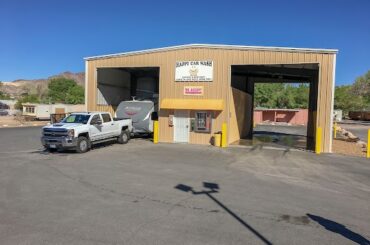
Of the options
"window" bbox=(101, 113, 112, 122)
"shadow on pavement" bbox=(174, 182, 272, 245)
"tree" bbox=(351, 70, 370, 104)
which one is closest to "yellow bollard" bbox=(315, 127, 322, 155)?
"shadow on pavement" bbox=(174, 182, 272, 245)

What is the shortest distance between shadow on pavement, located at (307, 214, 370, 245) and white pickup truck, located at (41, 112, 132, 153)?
11878mm

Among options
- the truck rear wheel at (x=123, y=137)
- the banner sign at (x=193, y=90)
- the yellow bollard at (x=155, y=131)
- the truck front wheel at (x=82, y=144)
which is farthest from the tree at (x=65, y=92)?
the truck front wheel at (x=82, y=144)

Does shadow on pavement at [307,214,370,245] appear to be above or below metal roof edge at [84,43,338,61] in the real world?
below

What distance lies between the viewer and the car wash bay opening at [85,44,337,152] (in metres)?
18.7

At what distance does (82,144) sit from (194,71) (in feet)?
26.9

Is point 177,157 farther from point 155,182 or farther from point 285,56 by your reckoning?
point 285,56

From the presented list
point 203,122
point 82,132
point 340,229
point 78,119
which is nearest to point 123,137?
point 78,119

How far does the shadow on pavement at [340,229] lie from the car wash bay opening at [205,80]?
1238 cm

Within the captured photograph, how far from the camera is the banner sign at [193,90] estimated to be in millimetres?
21391

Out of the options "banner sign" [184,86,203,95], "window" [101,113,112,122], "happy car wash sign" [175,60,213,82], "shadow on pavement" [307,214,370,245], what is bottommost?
"shadow on pavement" [307,214,370,245]

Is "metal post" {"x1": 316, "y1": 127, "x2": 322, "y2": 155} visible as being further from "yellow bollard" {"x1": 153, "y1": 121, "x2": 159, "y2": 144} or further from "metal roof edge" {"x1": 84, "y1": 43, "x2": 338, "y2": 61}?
"yellow bollard" {"x1": 153, "y1": 121, "x2": 159, "y2": 144}

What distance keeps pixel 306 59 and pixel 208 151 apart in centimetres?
720

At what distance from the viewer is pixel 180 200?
8.48 m

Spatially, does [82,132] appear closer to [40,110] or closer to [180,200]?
[180,200]
